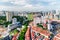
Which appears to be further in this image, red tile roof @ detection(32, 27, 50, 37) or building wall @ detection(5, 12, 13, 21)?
building wall @ detection(5, 12, 13, 21)

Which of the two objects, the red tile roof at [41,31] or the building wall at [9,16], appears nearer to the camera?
the red tile roof at [41,31]

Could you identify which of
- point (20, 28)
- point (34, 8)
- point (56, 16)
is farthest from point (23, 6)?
point (56, 16)

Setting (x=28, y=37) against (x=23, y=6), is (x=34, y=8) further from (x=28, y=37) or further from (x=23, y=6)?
(x=28, y=37)

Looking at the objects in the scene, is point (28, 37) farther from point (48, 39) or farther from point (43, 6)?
point (43, 6)

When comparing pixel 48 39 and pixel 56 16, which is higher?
pixel 56 16

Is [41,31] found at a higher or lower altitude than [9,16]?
lower

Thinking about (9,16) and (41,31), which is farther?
(9,16)

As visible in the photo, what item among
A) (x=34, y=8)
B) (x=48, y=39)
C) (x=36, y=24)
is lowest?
(x=48, y=39)

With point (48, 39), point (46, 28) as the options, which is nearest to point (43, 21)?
point (46, 28)

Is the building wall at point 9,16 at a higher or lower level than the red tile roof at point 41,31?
higher

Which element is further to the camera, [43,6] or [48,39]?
[43,6]

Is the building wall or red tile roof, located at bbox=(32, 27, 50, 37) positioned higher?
the building wall
